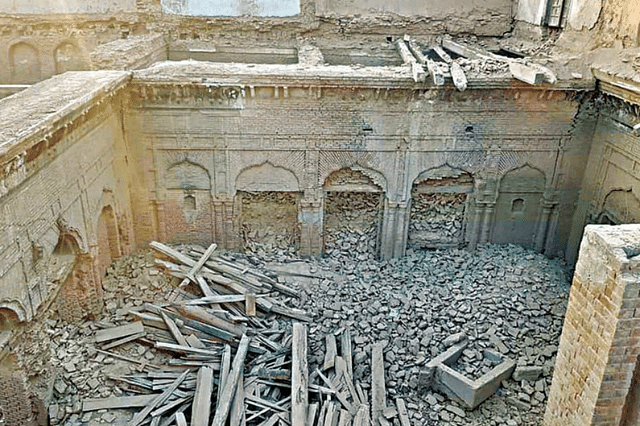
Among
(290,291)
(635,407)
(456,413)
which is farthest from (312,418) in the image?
(635,407)

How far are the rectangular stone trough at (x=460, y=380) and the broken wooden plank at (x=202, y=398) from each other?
2.74 meters

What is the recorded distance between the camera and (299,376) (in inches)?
269

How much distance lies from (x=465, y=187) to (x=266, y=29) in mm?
5929

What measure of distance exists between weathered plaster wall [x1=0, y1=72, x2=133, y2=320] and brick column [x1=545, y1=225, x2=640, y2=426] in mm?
5299

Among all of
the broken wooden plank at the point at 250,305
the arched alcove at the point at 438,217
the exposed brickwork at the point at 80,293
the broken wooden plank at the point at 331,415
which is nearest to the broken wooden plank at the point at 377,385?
the broken wooden plank at the point at 331,415

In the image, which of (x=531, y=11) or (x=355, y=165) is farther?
(x=531, y=11)

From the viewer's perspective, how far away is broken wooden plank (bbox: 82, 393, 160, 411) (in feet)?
21.3

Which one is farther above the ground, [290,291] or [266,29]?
[266,29]

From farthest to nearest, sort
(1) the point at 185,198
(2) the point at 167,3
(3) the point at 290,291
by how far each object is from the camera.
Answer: (2) the point at 167,3 → (1) the point at 185,198 → (3) the point at 290,291

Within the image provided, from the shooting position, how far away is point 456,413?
272 inches

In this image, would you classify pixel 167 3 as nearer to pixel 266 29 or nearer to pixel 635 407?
pixel 266 29

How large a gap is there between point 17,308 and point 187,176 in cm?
452

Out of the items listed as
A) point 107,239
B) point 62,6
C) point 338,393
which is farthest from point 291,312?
point 62,6

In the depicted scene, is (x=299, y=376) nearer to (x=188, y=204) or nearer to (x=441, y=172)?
(x=188, y=204)
